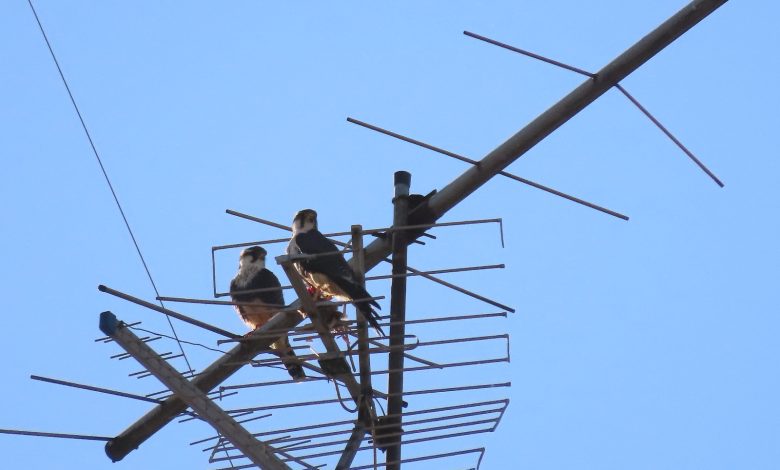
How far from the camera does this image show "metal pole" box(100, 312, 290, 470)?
5031mm

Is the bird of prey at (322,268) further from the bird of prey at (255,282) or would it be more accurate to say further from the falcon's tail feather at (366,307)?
the bird of prey at (255,282)

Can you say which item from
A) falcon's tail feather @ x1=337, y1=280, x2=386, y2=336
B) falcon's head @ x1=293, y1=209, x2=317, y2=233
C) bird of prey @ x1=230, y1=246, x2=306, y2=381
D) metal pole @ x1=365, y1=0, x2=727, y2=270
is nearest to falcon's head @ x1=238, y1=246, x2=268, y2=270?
bird of prey @ x1=230, y1=246, x2=306, y2=381

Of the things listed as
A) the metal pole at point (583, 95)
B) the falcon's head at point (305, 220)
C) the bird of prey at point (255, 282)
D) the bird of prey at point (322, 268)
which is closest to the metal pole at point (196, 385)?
the bird of prey at point (322, 268)

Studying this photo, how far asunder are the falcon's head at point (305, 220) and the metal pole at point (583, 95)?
292 cm

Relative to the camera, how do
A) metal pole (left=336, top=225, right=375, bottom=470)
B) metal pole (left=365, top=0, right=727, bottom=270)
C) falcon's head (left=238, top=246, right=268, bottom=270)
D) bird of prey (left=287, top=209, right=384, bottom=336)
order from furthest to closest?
falcon's head (left=238, top=246, right=268, bottom=270) < bird of prey (left=287, top=209, right=384, bottom=336) < metal pole (left=365, top=0, right=727, bottom=270) < metal pole (left=336, top=225, right=375, bottom=470)

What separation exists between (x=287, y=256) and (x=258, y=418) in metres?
0.87

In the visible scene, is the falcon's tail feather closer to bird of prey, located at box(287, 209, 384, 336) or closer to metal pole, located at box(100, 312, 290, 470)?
bird of prey, located at box(287, 209, 384, 336)

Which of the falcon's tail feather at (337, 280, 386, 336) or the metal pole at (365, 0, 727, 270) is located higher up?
the metal pole at (365, 0, 727, 270)

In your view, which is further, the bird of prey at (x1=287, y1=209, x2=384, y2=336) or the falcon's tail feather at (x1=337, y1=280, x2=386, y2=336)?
the bird of prey at (x1=287, y1=209, x2=384, y2=336)

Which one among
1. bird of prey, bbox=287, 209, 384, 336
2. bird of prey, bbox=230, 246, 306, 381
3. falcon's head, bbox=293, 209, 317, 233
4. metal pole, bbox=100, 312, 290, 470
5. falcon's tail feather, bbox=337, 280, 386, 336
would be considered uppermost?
bird of prey, bbox=230, 246, 306, 381

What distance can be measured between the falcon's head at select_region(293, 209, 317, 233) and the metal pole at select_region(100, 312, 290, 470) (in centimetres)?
309

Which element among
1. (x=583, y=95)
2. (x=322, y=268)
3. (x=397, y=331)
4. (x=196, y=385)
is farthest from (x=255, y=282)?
(x=583, y=95)

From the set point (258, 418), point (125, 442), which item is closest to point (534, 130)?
point (258, 418)

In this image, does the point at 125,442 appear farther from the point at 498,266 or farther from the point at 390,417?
the point at 498,266
